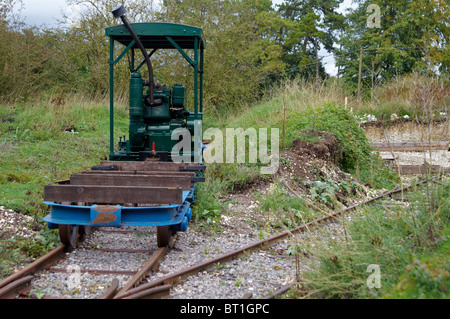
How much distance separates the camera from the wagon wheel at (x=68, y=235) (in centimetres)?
490

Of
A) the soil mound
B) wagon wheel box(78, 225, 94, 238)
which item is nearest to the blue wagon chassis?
wagon wheel box(78, 225, 94, 238)

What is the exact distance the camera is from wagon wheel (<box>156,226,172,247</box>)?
4966 millimetres

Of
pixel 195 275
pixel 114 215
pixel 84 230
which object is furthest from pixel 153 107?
pixel 195 275

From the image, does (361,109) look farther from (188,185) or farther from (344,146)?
(188,185)

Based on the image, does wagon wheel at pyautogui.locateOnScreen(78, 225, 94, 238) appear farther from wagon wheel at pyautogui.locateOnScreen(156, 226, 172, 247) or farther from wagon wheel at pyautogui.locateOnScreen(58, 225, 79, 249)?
wagon wheel at pyautogui.locateOnScreen(156, 226, 172, 247)

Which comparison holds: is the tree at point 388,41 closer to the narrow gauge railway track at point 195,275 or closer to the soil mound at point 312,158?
the soil mound at point 312,158

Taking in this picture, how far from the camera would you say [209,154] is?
33.8 ft

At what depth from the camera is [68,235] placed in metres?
4.96

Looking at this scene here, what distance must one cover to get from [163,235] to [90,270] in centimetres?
95

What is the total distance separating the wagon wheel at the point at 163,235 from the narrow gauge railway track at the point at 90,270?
0.07 metres

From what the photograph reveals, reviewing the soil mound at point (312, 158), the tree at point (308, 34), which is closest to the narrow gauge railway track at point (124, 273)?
the soil mound at point (312, 158)

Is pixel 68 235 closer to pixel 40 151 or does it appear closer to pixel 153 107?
pixel 153 107

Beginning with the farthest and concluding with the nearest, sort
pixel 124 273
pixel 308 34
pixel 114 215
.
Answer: pixel 308 34 < pixel 114 215 < pixel 124 273
